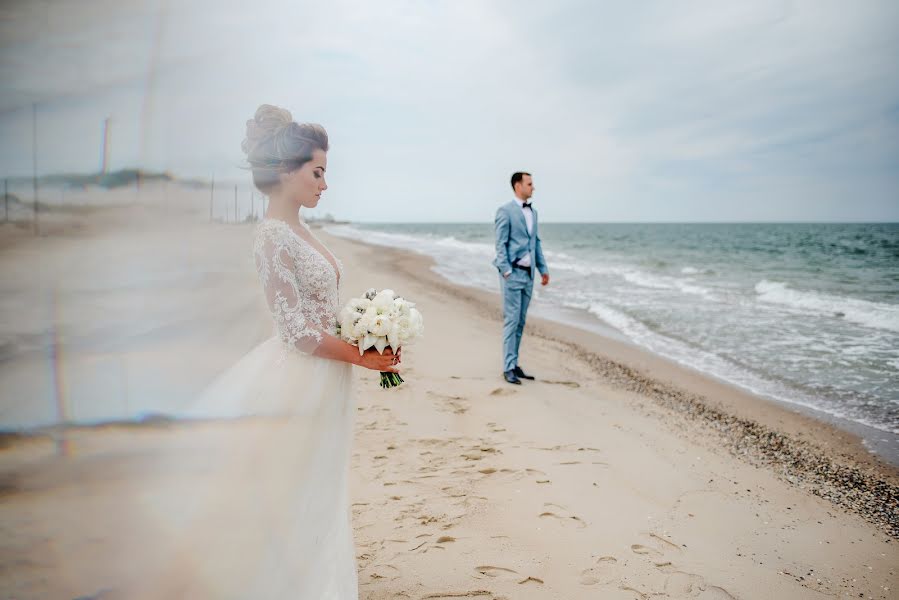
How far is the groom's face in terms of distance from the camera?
593 centimetres

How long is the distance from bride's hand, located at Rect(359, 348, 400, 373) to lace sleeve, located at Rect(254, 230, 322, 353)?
0.67 feet

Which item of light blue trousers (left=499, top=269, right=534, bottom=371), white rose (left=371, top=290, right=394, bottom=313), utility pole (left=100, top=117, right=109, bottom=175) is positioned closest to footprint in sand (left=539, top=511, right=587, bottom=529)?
white rose (left=371, top=290, right=394, bottom=313)

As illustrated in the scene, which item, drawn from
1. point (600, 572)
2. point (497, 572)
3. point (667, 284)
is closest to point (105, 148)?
point (497, 572)

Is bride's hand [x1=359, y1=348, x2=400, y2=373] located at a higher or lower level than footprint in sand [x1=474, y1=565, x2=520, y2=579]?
higher

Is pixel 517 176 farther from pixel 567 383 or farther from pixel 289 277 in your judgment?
pixel 289 277

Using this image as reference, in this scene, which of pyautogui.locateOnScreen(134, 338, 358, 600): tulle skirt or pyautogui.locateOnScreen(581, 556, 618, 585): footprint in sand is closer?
pyautogui.locateOnScreen(134, 338, 358, 600): tulle skirt

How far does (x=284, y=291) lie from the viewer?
1928 millimetres

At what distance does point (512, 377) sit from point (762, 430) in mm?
2702

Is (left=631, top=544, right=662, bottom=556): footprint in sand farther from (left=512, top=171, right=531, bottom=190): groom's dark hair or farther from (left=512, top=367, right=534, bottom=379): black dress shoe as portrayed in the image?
(left=512, top=171, right=531, bottom=190): groom's dark hair

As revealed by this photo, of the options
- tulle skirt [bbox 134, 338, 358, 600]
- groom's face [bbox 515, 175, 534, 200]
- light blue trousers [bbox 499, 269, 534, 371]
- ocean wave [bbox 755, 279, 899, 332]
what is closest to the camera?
tulle skirt [bbox 134, 338, 358, 600]

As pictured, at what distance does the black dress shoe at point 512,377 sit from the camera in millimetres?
6070

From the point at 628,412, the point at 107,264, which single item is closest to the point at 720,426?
the point at 628,412

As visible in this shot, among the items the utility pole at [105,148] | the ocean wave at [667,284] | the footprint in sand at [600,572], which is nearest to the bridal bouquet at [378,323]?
the utility pole at [105,148]

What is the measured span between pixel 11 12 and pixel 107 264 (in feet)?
3.90
